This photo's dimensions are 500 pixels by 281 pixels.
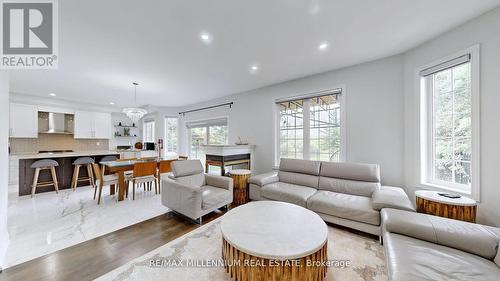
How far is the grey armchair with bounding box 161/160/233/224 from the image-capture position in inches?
98.0

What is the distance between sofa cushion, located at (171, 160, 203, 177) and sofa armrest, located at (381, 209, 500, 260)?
2851 mm

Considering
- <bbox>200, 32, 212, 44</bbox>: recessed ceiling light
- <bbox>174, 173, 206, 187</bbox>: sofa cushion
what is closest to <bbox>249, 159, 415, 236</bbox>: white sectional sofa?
<bbox>174, 173, 206, 187</bbox>: sofa cushion

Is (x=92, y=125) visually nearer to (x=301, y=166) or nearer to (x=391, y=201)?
(x=301, y=166)

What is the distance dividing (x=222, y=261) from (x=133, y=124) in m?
7.36

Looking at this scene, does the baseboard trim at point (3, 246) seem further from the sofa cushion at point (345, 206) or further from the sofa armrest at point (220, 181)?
the sofa cushion at point (345, 206)

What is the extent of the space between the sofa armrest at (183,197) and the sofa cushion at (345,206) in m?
1.67

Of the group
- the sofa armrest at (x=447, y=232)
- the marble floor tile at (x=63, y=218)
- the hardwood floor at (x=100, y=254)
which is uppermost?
the sofa armrest at (x=447, y=232)

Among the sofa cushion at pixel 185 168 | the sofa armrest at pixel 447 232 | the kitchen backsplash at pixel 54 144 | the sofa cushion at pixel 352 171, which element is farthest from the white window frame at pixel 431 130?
the kitchen backsplash at pixel 54 144

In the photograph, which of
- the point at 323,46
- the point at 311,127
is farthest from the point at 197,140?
the point at 323,46

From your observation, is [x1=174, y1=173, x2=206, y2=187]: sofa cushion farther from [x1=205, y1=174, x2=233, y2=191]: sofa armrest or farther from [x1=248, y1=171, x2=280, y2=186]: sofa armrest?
[x1=248, y1=171, x2=280, y2=186]: sofa armrest

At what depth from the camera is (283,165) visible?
11.8 feet

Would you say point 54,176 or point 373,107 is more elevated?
point 373,107

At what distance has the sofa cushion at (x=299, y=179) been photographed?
314 centimetres

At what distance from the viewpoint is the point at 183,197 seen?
2.59m
